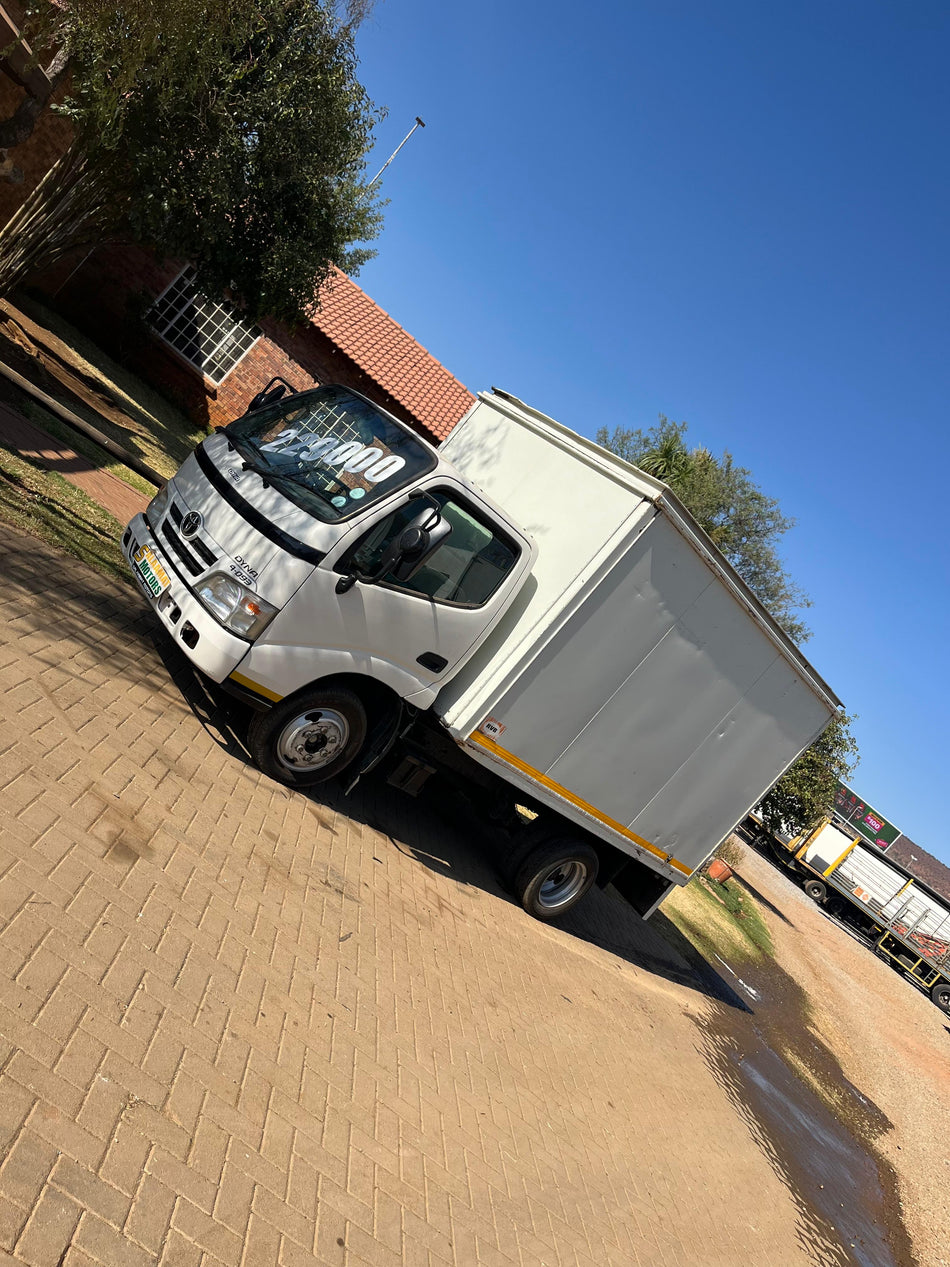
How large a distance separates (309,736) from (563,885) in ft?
11.3

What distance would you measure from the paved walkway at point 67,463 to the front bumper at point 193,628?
3.85 m

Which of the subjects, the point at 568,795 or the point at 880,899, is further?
the point at 880,899

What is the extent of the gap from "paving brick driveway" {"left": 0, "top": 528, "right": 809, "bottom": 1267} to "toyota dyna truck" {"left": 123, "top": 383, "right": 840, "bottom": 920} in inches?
28.4

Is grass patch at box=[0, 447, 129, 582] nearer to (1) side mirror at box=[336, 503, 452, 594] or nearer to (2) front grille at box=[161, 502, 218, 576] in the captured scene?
(2) front grille at box=[161, 502, 218, 576]

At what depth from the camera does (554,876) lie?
8477mm

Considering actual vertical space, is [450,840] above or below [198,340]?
below

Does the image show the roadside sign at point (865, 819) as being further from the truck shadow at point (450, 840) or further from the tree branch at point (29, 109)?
the tree branch at point (29, 109)

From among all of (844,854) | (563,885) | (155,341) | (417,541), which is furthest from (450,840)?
(844,854)

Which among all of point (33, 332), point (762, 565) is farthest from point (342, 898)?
point (762, 565)

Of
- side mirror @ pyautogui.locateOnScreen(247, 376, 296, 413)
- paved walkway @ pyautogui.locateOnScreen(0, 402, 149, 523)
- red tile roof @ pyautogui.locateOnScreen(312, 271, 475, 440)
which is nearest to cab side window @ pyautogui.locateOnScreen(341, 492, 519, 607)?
side mirror @ pyautogui.locateOnScreen(247, 376, 296, 413)

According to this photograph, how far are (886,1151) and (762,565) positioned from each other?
34613 mm

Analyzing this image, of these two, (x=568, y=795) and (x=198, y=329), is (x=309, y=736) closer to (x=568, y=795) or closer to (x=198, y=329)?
(x=568, y=795)

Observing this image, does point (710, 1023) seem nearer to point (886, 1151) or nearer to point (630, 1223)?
point (886, 1151)

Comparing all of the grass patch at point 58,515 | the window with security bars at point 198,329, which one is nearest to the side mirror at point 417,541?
the grass patch at point 58,515
